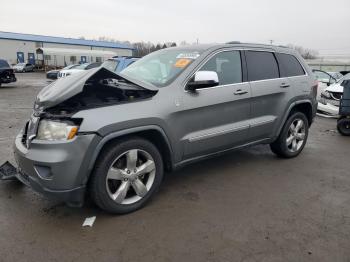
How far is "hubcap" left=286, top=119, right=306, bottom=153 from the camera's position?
504cm

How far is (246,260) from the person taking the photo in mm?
2553

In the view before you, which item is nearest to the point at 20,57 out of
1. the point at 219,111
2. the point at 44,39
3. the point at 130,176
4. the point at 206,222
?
the point at 44,39

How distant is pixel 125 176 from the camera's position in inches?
124

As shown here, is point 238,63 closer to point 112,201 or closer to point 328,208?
point 328,208

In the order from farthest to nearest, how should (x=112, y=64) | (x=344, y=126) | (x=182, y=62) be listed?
(x=112, y=64)
(x=344, y=126)
(x=182, y=62)

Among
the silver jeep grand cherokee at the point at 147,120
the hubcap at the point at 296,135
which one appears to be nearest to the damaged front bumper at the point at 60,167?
the silver jeep grand cherokee at the point at 147,120

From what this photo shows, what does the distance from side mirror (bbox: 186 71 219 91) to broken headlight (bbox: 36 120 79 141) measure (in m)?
1.39

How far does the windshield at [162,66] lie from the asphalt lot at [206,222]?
141 cm

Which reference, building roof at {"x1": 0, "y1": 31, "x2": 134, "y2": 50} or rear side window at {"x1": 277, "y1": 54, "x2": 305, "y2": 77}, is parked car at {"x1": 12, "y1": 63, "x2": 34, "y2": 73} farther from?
rear side window at {"x1": 277, "y1": 54, "x2": 305, "y2": 77}

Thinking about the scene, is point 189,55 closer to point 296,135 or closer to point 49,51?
point 296,135

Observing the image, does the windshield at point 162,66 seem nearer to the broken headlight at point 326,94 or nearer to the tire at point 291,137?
the tire at point 291,137

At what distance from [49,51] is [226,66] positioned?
43.0m

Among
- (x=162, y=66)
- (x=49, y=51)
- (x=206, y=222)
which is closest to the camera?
(x=206, y=222)

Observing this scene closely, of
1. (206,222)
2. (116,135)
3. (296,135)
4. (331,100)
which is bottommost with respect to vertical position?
(206,222)
